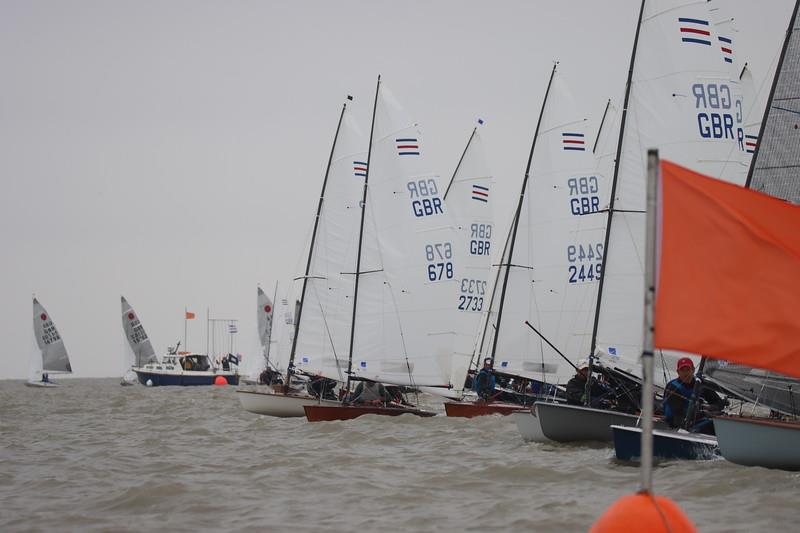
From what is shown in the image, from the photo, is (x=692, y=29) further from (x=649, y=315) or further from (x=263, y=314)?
(x=263, y=314)

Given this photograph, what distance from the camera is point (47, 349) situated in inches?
3044

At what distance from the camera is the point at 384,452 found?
57.4ft

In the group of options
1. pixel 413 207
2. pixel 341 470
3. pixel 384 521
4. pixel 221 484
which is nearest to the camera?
pixel 384 521

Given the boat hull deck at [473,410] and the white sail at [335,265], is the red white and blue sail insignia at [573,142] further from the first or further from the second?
the boat hull deck at [473,410]

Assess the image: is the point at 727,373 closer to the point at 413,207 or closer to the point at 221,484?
the point at 221,484

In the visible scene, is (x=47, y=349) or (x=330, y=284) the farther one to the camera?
(x=47, y=349)

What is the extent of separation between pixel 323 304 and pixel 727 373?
17.0m

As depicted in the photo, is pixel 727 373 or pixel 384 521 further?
pixel 727 373

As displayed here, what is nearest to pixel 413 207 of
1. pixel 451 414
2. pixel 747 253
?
pixel 451 414

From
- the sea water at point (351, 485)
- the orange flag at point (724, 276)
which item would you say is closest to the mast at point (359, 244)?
the sea water at point (351, 485)

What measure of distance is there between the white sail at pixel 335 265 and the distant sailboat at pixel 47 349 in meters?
52.1

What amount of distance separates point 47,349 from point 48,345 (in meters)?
0.30

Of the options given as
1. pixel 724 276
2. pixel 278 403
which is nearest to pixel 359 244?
pixel 278 403

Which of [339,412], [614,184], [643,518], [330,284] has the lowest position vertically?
[339,412]
